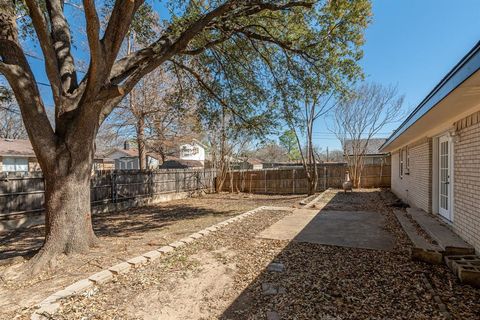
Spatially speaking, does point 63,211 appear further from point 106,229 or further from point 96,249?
point 106,229

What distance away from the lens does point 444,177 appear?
588 cm

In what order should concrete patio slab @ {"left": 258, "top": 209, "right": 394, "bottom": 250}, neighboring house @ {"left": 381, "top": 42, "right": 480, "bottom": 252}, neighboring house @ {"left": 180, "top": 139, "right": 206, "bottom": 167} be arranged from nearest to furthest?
neighboring house @ {"left": 381, "top": 42, "right": 480, "bottom": 252}, concrete patio slab @ {"left": 258, "top": 209, "right": 394, "bottom": 250}, neighboring house @ {"left": 180, "top": 139, "right": 206, "bottom": 167}

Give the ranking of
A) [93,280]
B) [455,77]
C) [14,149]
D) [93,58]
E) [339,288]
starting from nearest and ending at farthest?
A: [455,77] < [339,288] < [93,280] < [93,58] < [14,149]

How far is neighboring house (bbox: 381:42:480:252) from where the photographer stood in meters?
2.92

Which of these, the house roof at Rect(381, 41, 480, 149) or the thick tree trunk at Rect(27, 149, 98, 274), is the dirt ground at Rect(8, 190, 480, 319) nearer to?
the thick tree trunk at Rect(27, 149, 98, 274)

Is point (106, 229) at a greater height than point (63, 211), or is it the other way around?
point (63, 211)

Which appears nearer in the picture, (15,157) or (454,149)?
(454,149)

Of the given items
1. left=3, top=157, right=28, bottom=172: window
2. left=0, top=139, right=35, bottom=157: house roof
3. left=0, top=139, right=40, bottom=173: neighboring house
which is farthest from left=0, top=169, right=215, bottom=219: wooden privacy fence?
left=3, top=157, right=28, bottom=172: window

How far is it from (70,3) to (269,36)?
18.0ft

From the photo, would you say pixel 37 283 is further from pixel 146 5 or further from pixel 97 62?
pixel 146 5

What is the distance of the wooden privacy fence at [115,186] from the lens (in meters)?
7.33

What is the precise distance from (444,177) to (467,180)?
5.69 feet

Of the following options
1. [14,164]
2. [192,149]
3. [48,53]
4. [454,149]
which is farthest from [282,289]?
[14,164]

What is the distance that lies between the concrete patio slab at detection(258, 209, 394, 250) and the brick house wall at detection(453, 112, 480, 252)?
42.8 inches
